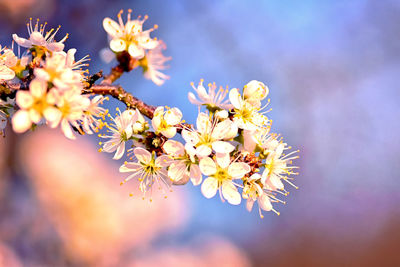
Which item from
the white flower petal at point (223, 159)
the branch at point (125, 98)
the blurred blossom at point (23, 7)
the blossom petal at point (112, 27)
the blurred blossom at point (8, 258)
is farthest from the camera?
the blurred blossom at point (23, 7)

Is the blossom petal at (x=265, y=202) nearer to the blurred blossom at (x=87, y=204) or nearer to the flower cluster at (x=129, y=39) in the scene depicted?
the flower cluster at (x=129, y=39)

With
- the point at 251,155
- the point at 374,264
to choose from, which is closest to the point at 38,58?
the point at 251,155

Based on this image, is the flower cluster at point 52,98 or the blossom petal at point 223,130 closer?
the flower cluster at point 52,98

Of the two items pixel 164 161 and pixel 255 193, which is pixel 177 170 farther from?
pixel 255 193

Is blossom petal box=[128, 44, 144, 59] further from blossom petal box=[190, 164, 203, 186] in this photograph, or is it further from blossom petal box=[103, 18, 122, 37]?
blossom petal box=[190, 164, 203, 186]

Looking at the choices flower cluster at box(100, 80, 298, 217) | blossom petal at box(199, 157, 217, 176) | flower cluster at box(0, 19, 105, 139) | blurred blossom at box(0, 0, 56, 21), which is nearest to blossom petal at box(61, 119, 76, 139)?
flower cluster at box(0, 19, 105, 139)

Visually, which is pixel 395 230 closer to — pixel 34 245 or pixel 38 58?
pixel 34 245

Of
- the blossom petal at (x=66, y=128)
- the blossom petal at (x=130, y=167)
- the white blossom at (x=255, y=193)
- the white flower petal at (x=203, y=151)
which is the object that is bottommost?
the blossom petal at (x=66, y=128)

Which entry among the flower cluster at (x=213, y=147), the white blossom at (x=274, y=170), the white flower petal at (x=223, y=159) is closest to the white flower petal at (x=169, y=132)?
the flower cluster at (x=213, y=147)
